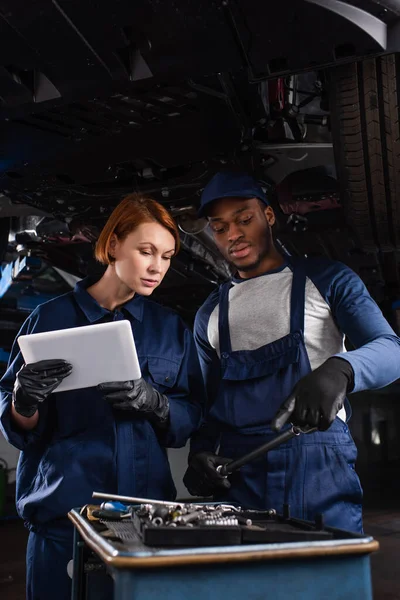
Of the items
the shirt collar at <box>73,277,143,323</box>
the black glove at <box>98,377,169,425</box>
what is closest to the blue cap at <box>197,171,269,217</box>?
the shirt collar at <box>73,277,143,323</box>

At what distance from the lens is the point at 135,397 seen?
1.43 m

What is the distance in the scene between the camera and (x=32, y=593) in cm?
142

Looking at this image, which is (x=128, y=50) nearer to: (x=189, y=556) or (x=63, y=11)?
(x=63, y=11)

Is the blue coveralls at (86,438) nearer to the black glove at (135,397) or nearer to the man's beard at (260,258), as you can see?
the black glove at (135,397)

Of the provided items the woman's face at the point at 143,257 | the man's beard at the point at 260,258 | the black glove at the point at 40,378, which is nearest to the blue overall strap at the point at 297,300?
the man's beard at the point at 260,258

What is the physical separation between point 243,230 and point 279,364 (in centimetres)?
43

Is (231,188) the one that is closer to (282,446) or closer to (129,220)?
(129,220)

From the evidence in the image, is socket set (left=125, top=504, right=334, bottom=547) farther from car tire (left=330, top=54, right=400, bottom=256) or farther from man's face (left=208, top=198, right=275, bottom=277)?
car tire (left=330, top=54, right=400, bottom=256)

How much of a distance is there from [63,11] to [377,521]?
6011 mm

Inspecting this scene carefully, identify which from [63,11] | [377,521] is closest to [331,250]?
[63,11]

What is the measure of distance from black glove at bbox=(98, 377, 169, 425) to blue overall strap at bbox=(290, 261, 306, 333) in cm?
41

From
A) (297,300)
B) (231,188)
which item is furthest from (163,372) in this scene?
(231,188)

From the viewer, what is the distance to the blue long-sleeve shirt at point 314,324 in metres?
1.33

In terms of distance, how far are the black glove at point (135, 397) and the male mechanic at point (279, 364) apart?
6.1 inches
